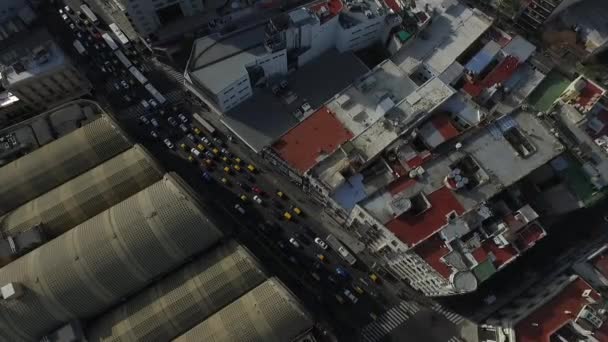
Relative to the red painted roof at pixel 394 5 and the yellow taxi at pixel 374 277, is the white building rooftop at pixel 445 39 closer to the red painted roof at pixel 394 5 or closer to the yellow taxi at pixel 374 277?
the red painted roof at pixel 394 5

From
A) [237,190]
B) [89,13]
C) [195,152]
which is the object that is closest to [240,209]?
[237,190]

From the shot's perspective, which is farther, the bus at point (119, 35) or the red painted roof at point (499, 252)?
the bus at point (119, 35)

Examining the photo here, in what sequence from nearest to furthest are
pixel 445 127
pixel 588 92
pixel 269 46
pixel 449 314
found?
1. pixel 445 127
2. pixel 449 314
3. pixel 269 46
4. pixel 588 92

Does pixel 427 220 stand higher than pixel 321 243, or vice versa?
pixel 427 220

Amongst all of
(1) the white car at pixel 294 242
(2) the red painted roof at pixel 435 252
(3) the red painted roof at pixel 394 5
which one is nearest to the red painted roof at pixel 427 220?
(2) the red painted roof at pixel 435 252

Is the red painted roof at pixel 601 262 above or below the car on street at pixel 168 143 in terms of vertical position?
below

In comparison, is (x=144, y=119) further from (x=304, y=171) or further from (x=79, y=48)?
(x=304, y=171)
